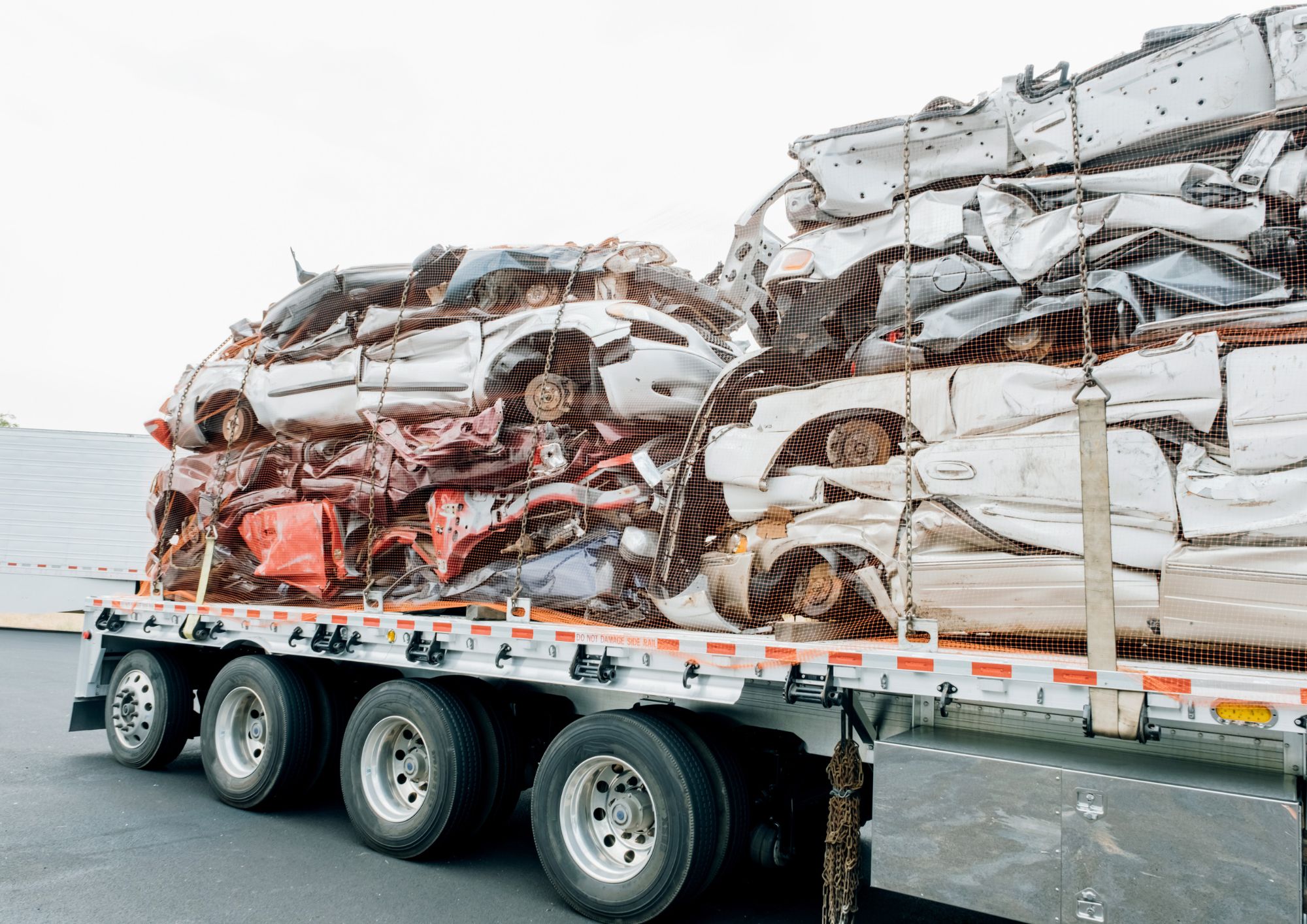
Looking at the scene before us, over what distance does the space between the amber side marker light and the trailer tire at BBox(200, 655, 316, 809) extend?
16.4 feet

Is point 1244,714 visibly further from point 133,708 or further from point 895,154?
point 133,708

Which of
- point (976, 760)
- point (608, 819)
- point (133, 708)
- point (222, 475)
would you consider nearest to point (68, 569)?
point (133, 708)

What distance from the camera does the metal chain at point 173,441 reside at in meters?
7.07

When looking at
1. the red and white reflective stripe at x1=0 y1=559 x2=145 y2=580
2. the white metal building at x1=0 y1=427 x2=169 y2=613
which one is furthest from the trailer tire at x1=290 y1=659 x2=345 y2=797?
the white metal building at x1=0 y1=427 x2=169 y2=613

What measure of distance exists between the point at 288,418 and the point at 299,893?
9.82 ft

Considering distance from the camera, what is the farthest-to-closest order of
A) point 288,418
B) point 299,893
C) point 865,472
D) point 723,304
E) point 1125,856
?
point 288,418, point 723,304, point 299,893, point 865,472, point 1125,856

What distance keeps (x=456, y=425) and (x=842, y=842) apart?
3.04 m

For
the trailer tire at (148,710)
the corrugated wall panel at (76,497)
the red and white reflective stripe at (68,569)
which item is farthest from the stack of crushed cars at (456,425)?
the corrugated wall panel at (76,497)

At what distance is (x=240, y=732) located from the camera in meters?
A: 6.47

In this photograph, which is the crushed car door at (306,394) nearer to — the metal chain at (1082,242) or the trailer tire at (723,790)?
the trailer tire at (723,790)

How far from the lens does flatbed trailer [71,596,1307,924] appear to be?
9.91 feet

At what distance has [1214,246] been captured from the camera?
3.72 m

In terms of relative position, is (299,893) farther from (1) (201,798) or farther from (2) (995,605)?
(2) (995,605)

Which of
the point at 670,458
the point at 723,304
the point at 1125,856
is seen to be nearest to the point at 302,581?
the point at 670,458
